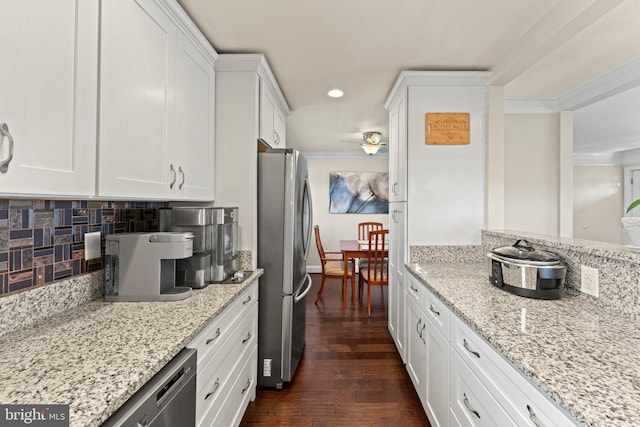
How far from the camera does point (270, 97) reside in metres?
2.52

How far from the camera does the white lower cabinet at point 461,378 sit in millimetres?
854

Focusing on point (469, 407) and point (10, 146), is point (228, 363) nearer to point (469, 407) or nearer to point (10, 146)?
point (469, 407)

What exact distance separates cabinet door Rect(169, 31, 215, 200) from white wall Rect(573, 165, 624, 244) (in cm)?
764

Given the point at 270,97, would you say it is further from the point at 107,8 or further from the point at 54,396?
the point at 54,396

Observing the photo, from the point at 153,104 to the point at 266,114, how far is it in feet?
3.59

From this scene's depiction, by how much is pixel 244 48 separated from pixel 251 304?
5.56 feet

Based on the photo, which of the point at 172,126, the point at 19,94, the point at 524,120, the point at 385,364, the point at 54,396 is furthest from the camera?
the point at 524,120

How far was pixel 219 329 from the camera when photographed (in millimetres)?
1378

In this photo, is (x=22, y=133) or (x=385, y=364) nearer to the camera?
(x=22, y=133)

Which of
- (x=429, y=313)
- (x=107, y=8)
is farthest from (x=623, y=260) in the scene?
(x=107, y=8)

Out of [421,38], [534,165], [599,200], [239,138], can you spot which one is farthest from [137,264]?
[599,200]

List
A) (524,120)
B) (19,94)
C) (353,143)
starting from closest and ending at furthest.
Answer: (19,94) → (524,120) → (353,143)

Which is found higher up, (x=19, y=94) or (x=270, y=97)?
(x=270, y=97)

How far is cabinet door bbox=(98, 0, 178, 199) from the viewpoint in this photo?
3.61 ft
